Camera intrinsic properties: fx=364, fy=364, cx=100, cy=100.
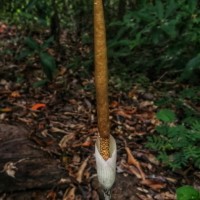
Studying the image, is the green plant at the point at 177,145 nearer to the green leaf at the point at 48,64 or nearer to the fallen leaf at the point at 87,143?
the fallen leaf at the point at 87,143

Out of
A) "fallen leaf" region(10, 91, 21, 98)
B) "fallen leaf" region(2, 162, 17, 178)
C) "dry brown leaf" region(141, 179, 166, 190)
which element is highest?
"fallen leaf" region(2, 162, 17, 178)

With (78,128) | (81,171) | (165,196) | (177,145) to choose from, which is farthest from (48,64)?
(165,196)

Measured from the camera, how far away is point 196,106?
3.82 meters

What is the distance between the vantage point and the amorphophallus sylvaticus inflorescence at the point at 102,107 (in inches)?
57.1

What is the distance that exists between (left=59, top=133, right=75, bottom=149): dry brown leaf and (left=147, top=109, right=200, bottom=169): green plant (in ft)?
2.28

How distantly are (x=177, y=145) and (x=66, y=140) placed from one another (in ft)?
3.20

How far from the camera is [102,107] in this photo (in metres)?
1.62

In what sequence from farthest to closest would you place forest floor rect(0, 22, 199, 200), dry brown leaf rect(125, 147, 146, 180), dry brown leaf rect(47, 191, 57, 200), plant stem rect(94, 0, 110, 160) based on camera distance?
dry brown leaf rect(125, 147, 146, 180) < forest floor rect(0, 22, 199, 200) < dry brown leaf rect(47, 191, 57, 200) < plant stem rect(94, 0, 110, 160)

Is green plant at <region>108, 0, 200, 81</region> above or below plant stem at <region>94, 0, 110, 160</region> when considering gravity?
below

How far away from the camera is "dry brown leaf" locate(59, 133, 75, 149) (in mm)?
3126

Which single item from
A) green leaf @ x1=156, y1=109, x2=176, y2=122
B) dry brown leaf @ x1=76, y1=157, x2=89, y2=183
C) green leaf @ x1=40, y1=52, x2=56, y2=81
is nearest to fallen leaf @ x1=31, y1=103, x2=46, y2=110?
green leaf @ x1=40, y1=52, x2=56, y2=81

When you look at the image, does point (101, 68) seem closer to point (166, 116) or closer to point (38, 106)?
point (166, 116)

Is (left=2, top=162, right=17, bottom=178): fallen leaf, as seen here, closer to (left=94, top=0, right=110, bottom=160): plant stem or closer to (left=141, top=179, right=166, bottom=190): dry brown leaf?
(left=141, top=179, right=166, bottom=190): dry brown leaf

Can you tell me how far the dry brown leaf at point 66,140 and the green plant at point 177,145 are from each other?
695mm
